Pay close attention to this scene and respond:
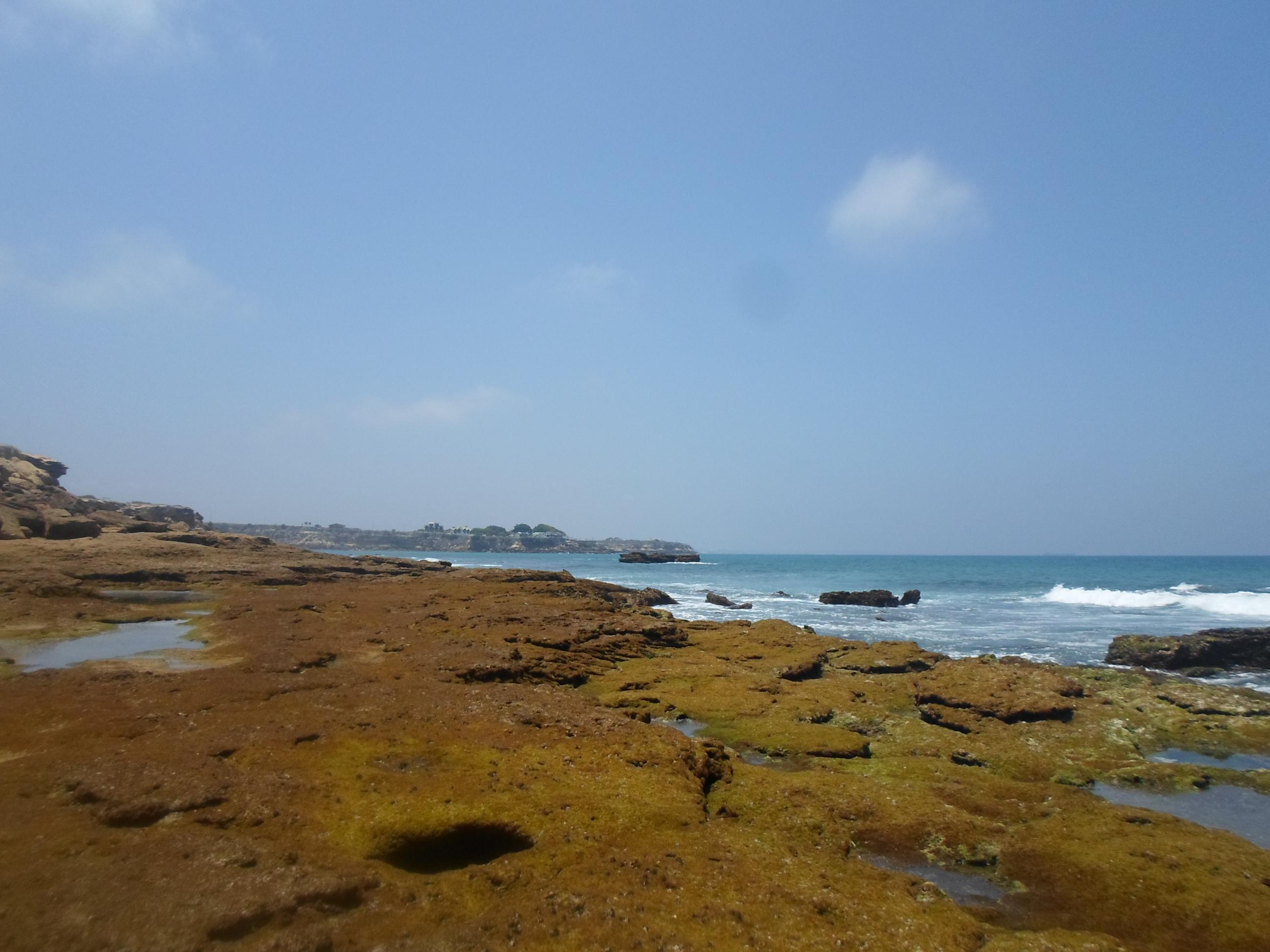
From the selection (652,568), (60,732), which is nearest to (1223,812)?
(60,732)

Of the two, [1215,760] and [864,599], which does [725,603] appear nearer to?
[864,599]

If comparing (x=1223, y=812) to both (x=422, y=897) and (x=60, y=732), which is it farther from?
(x=60, y=732)

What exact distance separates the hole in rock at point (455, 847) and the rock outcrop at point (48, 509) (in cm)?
5920

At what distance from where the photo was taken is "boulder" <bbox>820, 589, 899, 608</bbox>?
255 feet

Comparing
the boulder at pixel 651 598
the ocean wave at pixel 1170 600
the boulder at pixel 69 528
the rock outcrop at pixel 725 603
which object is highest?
the boulder at pixel 69 528

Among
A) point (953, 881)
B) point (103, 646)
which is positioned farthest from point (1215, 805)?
point (103, 646)

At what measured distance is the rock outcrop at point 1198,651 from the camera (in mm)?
39463

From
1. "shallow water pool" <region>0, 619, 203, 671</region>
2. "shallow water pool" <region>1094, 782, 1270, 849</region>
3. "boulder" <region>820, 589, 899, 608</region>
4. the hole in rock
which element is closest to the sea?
"boulder" <region>820, 589, 899, 608</region>

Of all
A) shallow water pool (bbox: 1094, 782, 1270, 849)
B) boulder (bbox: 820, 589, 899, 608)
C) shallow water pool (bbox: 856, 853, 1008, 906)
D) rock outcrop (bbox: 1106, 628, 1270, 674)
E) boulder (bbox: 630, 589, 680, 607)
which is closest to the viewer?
shallow water pool (bbox: 856, 853, 1008, 906)

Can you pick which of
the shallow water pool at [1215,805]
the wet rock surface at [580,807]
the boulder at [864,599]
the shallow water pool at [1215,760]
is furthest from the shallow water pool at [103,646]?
the boulder at [864,599]

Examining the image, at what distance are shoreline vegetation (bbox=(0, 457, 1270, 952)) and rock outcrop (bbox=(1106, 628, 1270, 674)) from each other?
1068cm

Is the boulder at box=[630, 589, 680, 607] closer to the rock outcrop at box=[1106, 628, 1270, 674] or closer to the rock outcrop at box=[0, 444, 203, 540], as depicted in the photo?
the rock outcrop at box=[1106, 628, 1270, 674]

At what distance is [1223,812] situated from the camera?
17750mm

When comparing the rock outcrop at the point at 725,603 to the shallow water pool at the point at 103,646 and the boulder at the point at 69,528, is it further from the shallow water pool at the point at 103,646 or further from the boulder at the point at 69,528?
the boulder at the point at 69,528
